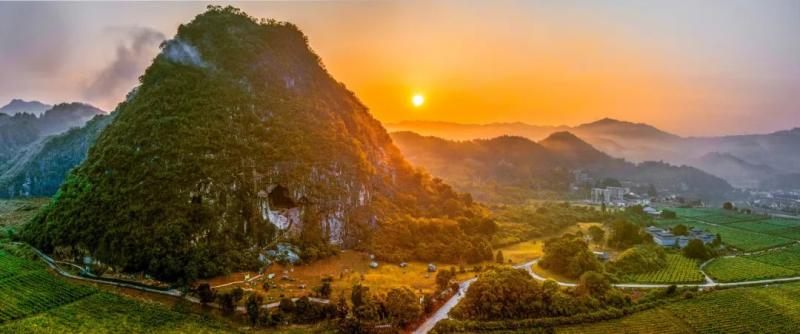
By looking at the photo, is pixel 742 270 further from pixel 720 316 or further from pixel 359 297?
pixel 359 297

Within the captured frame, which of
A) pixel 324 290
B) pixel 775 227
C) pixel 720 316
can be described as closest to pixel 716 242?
pixel 775 227

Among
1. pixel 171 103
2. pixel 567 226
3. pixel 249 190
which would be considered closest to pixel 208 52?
pixel 171 103

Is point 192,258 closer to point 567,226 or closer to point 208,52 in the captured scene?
point 208,52

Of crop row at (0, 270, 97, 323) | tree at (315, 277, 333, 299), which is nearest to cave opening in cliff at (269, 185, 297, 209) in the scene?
tree at (315, 277, 333, 299)

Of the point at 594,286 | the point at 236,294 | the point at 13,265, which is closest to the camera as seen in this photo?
the point at 236,294

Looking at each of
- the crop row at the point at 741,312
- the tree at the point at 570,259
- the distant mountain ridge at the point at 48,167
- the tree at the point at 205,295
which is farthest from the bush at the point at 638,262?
the distant mountain ridge at the point at 48,167

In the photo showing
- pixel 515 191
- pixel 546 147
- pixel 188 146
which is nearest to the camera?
pixel 188 146

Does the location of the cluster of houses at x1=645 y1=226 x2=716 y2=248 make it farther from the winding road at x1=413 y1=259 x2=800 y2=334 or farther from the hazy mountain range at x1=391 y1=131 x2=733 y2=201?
the hazy mountain range at x1=391 y1=131 x2=733 y2=201
